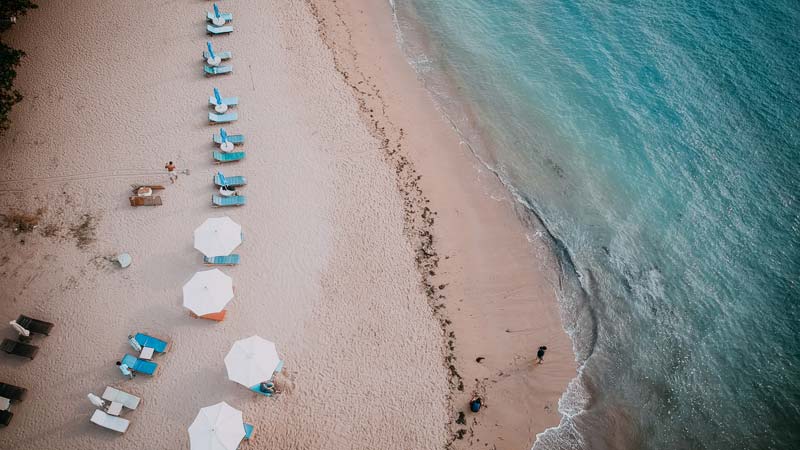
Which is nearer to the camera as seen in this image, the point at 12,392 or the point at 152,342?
the point at 12,392

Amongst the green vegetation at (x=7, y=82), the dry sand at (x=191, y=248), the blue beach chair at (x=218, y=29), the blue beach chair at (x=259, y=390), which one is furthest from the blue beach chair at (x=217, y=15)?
the blue beach chair at (x=259, y=390)

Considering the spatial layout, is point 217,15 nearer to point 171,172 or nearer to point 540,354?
point 171,172

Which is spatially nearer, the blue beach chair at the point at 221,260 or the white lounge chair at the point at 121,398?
the white lounge chair at the point at 121,398

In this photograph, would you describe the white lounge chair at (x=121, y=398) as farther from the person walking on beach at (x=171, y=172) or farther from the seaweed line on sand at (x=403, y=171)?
the seaweed line on sand at (x=403, y=171)

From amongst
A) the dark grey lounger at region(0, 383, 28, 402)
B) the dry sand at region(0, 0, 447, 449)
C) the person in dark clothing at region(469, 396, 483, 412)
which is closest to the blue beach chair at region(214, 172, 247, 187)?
the dry sand at region(0, 0, 447, 449)

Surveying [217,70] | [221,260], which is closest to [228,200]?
[221,260]

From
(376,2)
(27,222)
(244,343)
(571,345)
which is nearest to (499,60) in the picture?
(376,2)
